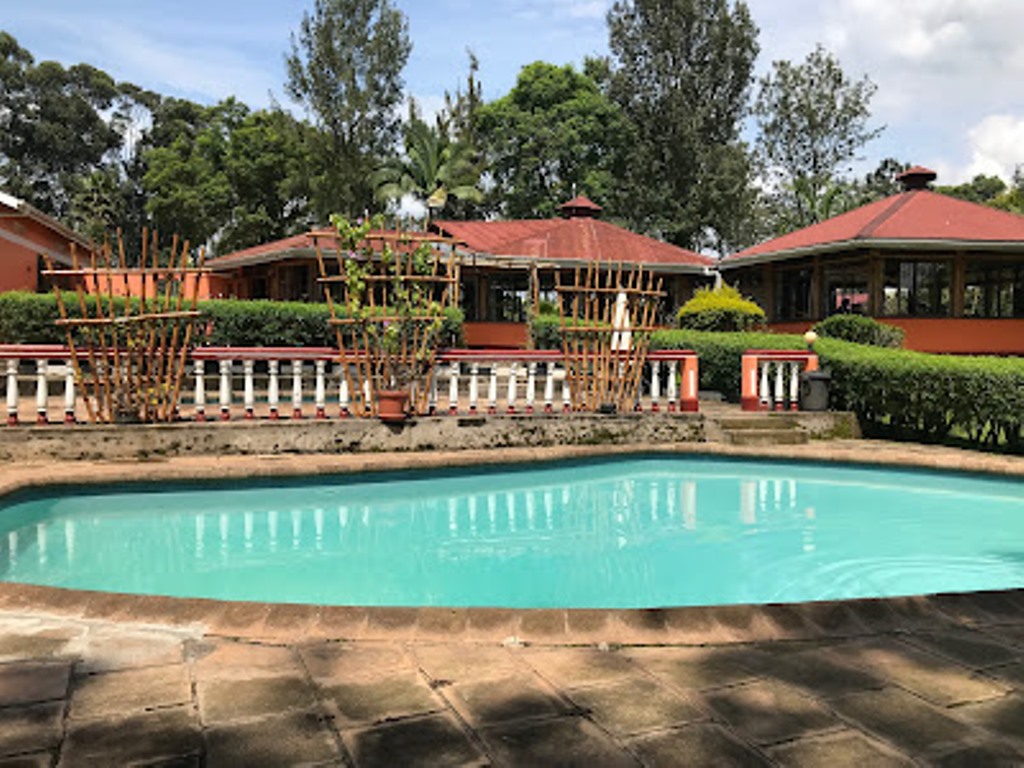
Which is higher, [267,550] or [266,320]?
[266,320]

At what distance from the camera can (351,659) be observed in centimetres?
290

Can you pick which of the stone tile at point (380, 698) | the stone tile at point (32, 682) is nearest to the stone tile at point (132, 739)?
the stone tile at point (32, 682)

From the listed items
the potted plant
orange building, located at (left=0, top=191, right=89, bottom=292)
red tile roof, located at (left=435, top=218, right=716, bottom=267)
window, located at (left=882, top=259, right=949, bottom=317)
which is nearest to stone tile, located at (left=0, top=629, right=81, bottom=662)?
the potted plant

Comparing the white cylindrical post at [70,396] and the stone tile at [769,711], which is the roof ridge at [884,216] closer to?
the white cylindrical post at [70,396]

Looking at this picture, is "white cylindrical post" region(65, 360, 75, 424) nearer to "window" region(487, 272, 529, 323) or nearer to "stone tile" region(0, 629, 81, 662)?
"stone tile" region(0, 629, 81, 662)

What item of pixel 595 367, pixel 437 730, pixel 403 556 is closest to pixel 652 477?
pixel 595 367

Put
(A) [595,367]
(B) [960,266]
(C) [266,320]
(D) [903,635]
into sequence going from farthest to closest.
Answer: (B) [960,266]
(C) [266,320]
(A) [595,367]
(D) [903,635]

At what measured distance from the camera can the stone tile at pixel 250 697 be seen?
241 centimetres

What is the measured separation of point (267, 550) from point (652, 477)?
4998 millimetres

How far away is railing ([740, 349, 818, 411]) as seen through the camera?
11211mm

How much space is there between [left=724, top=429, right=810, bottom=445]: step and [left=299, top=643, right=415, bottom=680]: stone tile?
26.6ft

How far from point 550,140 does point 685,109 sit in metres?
5.61

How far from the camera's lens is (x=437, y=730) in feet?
7.60

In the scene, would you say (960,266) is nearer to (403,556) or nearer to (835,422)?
(835,422)
